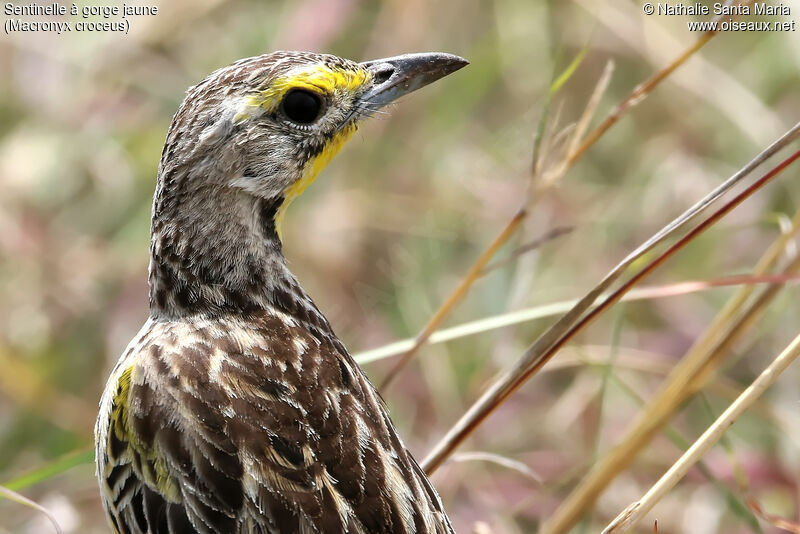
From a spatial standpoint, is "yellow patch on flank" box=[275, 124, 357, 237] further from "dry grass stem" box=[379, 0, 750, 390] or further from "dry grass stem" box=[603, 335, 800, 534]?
"dry grass stem" box=[603, 335, 800, 534]

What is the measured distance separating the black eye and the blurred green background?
104 cm

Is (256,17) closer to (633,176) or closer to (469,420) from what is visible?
(633,176)

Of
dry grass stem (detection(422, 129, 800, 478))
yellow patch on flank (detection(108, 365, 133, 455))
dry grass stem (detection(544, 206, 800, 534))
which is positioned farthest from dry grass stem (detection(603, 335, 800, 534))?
yellow patch on flank (detection(108, 365, 133, 455))

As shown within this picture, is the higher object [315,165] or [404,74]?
[404,74]

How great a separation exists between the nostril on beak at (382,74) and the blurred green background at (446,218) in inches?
35.3

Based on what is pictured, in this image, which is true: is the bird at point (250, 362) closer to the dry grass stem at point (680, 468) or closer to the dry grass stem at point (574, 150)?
the dry grass stem at point (574, 150)

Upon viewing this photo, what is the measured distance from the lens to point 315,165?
3.02 m

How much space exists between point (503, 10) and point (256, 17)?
1.06 meters

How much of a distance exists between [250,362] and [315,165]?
532 mm

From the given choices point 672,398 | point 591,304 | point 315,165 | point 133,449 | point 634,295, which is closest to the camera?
point 591,304

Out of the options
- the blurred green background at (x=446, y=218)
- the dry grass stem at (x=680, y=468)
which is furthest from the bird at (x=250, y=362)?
the blurred green background at (x=446, y=218)

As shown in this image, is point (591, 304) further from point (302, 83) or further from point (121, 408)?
point (121, 408)

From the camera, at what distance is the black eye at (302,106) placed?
294 centimetres

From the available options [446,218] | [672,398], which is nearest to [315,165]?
[672,398]
